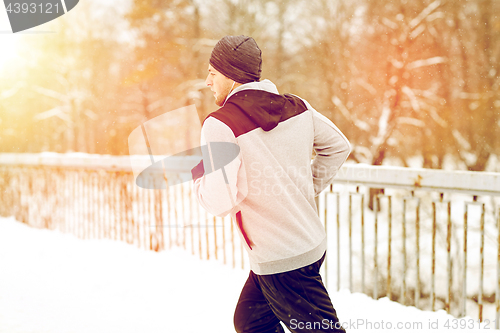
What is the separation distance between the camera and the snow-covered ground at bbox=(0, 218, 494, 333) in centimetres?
299

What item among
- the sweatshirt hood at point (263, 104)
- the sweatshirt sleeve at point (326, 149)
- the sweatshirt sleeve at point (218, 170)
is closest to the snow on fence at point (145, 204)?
the sweatshirt sleeve at point (326, 149)

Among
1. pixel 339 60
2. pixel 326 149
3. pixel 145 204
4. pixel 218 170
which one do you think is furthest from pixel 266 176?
pixel 339 60

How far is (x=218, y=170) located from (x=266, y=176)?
0.20 metres

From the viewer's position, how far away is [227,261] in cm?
481

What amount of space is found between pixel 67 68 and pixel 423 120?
49.7 ft

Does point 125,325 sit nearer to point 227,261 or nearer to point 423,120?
point 227,261

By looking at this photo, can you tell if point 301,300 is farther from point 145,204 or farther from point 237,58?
point 145,204

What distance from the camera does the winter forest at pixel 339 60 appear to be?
1170cm

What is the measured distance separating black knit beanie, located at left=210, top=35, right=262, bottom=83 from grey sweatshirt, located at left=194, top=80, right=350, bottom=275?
0.29ft

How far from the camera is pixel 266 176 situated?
1.48 metres

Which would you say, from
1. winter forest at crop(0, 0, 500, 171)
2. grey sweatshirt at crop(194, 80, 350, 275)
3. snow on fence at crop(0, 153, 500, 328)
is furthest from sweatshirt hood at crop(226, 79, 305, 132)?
winter forest at crop(0, 0, 500, 171)

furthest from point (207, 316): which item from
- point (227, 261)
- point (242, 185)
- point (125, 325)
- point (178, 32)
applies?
point (178, 32)

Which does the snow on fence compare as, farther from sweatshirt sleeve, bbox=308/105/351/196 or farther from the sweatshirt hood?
the sweatshirt hood

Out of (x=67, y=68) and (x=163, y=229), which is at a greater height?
(x=67, y=68)
